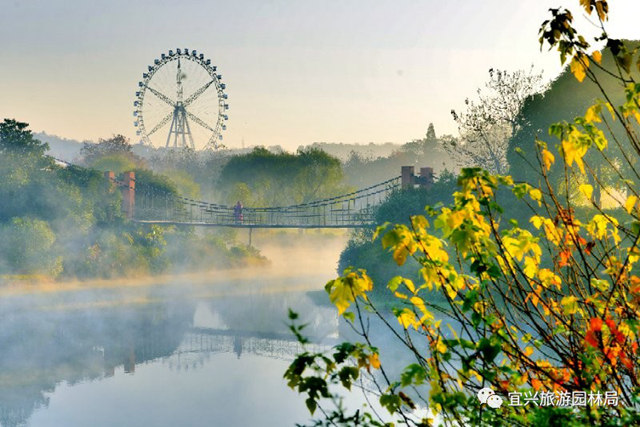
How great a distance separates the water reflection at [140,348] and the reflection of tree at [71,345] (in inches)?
0.9

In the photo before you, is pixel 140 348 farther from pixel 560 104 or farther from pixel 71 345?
pixel 560 104

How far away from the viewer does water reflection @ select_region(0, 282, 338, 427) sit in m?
11.8

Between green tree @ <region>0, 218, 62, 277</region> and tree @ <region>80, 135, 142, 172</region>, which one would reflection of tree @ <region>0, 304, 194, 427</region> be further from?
tree @ <region>80, 135, 142, 172</region>

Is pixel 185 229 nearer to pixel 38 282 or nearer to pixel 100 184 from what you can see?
pixel 100 184

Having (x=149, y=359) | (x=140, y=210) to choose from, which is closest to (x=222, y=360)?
(x=149, y=359)

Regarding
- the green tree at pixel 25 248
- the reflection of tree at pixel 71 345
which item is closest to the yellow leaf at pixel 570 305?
the reflection of tree at pixel 71 345

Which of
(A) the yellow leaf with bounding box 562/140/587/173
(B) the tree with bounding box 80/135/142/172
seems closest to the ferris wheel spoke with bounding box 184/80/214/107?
(B) the tree with bounding box 80/135/142/172

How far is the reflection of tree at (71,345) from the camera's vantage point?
12.9m

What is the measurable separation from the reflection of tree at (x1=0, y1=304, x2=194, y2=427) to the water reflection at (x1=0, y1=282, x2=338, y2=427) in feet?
0.07

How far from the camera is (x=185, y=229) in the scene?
102ft

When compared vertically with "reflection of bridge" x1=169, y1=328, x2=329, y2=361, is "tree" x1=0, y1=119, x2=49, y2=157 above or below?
above

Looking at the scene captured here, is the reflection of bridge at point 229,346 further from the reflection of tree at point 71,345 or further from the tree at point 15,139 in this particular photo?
the tree at point 15,139

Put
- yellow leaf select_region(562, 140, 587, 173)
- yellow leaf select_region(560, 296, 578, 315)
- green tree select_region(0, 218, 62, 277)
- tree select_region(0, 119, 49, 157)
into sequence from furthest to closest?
tree select_region(0, 119, 49, 157)
green tree select_region(0, 218, 62, 277)
yellow leaf select_region(562, 140, 587, 173)
yellow leaf select_region(560, 296, 578, 315)

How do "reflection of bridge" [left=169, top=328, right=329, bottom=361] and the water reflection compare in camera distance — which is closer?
the water reflection
